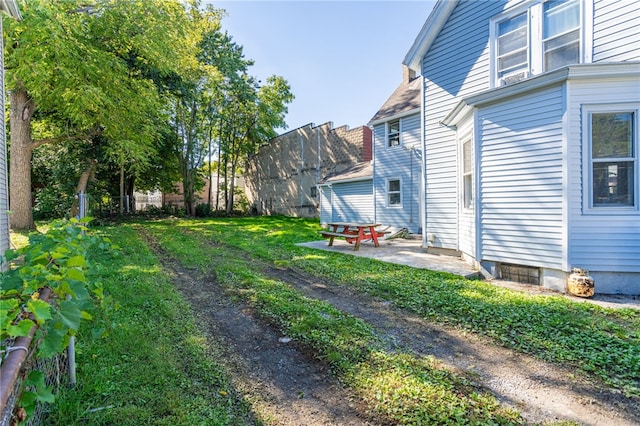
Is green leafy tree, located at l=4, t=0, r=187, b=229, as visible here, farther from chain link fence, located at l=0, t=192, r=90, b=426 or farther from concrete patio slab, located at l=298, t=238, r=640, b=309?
chain link fence, located at l=0, t=192, r=90, b=426

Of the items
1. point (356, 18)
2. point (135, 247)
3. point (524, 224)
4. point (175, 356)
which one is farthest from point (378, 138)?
point (175, 356)

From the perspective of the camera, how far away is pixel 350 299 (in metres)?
4.84

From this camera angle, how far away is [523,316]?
4070 mm

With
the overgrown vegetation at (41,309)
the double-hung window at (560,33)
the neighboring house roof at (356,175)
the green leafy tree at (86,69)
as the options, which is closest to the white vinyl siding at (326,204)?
the neighboring house roof at (356,175)

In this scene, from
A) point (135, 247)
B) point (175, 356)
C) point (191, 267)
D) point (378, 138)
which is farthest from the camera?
point (378, 138)

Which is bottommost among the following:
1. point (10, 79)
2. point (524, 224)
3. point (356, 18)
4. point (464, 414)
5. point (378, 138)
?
point (464, 414)

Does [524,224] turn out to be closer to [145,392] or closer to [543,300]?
[543,300]

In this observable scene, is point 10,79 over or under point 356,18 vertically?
under

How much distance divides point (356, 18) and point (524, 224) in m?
8.10

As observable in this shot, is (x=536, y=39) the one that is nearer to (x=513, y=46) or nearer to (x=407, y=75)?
(x=513, y=46)

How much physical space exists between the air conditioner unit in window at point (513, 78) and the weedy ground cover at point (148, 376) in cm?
746

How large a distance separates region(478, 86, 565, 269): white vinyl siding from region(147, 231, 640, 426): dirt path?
2901 mm

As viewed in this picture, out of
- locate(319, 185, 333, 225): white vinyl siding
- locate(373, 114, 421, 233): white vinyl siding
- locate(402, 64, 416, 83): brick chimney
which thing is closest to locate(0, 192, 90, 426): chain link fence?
locate(373, 114, 421, 233): white vinyl siding

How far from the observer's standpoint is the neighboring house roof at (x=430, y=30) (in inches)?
307
